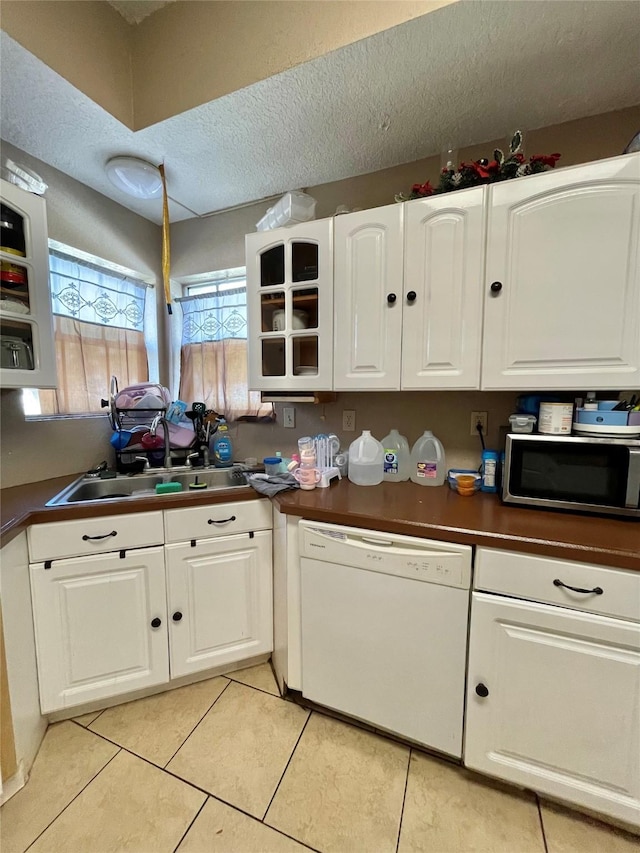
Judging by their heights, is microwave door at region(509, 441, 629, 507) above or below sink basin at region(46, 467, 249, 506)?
above

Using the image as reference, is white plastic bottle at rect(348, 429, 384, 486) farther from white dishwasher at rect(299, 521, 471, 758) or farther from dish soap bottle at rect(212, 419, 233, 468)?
dish soap bottle at rect(212, 419, 233, 468)

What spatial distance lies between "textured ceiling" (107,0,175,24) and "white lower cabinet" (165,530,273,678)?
2209 mm

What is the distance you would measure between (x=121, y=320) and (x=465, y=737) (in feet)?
8.57

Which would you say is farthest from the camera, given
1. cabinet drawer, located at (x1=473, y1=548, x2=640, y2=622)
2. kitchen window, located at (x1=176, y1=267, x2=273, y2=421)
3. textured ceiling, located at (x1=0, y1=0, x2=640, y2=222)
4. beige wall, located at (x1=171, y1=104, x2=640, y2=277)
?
kitchen window, located at (x1=176, y1=267, x2=273, y2=421)

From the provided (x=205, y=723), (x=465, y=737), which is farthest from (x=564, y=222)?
(x=205, y=723)

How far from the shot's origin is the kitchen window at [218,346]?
2168 mm

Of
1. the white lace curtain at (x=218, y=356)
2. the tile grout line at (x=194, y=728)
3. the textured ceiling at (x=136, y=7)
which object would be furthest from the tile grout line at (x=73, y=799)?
the textured ceiling at (x=136, y=7)

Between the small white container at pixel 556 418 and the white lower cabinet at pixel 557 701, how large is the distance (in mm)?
535

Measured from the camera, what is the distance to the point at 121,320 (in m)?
2.14

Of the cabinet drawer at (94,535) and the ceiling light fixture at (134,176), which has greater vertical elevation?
the ceiling light fixture at (134,176)

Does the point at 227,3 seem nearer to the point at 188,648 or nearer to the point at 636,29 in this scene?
the point at 636,29

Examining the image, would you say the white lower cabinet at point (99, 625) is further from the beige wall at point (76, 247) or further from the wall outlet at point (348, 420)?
the wall outlet at point (348, 420)

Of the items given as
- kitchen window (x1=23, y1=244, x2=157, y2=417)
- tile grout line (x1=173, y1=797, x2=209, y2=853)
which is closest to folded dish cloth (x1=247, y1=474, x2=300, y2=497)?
tile grout line (x1=173, y1=797, x2=209, y2=853)

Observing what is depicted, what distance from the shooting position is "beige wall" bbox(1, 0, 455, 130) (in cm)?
114
